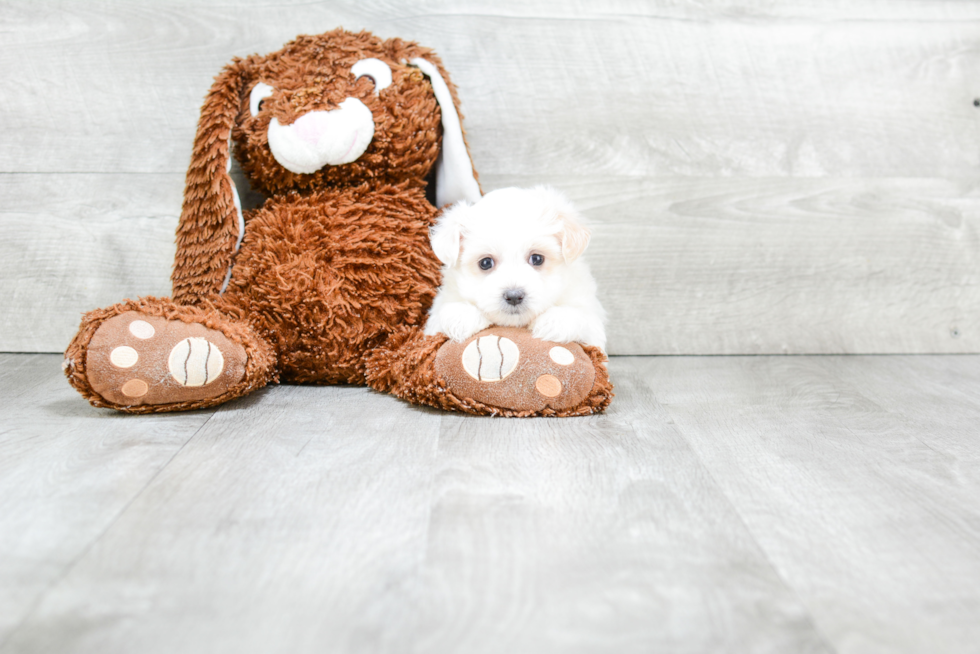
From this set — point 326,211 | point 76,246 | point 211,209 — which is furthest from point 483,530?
point 76,246

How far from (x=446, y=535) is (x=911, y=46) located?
57.8 inches

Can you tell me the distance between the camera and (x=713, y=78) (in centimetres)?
151

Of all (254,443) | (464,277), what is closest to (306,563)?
(254,443)

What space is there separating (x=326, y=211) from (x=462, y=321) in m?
0.34

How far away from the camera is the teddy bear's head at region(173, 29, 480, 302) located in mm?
1223

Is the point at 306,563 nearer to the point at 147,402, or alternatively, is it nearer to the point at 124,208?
the point at 147,402

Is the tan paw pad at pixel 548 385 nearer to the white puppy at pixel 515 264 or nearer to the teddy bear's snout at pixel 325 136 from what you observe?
the white puppy at pixel 515 264

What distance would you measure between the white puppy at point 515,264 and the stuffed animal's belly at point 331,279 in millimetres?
131

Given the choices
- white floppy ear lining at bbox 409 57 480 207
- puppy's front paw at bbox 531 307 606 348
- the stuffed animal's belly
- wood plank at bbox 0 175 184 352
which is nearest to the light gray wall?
wood plank at bbox 0 175 184 352

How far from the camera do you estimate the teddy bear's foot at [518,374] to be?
106cm

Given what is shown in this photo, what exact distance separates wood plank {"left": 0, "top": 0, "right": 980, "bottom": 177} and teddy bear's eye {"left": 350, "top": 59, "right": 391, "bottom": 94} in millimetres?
233

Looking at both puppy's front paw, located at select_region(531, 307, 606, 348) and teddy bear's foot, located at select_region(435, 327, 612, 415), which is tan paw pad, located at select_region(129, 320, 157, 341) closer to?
teddy bear's foot, located at select_region(435, 327, 612, 415)

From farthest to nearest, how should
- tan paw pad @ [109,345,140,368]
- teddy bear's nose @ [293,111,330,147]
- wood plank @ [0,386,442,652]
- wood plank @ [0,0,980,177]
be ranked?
1. wood plank @ [0,0,980,177]
2. teddy bear's nose @ [293,111,330,147]
3. tan paw pad @ [109,345,140,368]
4. wood plank @ [0,386,442,652]

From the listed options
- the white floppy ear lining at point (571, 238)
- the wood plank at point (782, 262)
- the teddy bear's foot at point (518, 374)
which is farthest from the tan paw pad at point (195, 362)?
the wood plank at point (782, 262)
